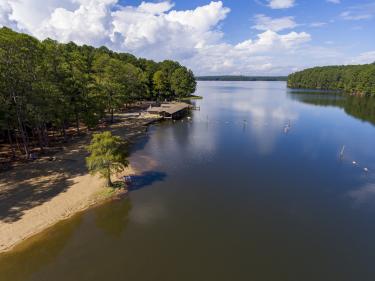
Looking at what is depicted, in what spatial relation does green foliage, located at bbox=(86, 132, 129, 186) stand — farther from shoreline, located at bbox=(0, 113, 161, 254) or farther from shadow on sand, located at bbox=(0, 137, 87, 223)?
shadow on sand, located at bbox=(0, 137, 87, 223)

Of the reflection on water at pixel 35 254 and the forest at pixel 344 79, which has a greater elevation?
the forest at pixel 344 79

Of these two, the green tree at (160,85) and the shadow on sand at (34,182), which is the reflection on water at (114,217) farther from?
the green tree at (160,85)

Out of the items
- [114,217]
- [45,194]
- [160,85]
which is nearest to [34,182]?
[45,194]

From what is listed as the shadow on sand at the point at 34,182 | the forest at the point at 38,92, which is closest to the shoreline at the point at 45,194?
the shadow on sand at the point at 34,182

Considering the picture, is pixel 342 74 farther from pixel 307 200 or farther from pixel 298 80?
pixel 307 200

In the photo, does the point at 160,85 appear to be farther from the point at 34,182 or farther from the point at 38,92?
the point at 34,182
